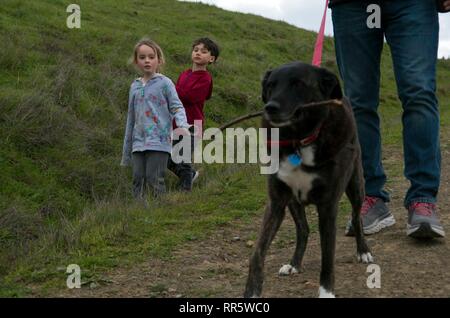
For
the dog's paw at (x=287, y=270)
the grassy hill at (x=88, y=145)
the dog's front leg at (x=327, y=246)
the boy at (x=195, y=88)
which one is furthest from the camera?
the boy at (x=195, y=88)

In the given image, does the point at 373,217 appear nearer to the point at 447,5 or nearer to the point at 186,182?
the point at 447,5

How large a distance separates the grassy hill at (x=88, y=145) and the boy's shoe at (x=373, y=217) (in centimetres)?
121

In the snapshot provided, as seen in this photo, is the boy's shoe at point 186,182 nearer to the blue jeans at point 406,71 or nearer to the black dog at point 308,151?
the blue jeans at point 406,71

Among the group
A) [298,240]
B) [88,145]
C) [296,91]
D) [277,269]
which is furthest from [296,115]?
[88,145]

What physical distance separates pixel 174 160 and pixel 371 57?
137 inches

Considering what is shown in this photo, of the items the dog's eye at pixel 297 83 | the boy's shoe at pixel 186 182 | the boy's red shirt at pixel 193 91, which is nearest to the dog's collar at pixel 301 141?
the dog's eye at pixel 297 83

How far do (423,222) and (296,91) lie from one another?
1508 millimetres

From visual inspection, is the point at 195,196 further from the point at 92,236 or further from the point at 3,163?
the point at 3,163

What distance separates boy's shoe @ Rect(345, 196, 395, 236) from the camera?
459cm

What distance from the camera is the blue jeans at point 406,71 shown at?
4.24 metres

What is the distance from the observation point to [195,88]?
7.49 m

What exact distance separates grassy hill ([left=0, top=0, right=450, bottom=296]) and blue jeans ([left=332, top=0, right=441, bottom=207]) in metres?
1.59

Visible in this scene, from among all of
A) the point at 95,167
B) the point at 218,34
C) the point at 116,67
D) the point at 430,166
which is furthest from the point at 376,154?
the point at 218,34

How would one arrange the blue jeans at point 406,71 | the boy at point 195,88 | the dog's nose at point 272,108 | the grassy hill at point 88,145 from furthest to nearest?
the boy at point 195,88
the grassy hill at point 88,145
the blue jeans at point 406,71
the dog's nose at point 272,108
